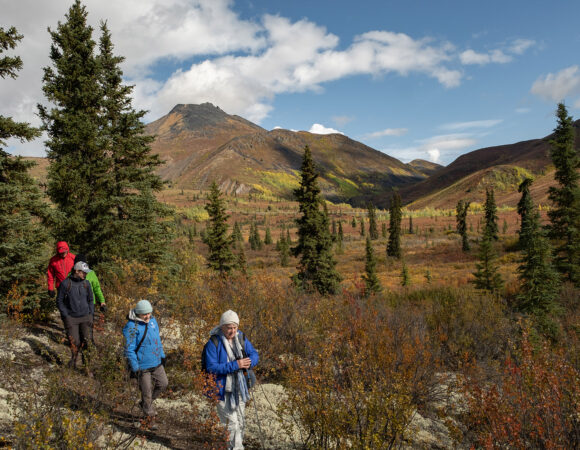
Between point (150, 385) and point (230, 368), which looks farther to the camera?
point (150, 385)

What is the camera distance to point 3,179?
286 inches

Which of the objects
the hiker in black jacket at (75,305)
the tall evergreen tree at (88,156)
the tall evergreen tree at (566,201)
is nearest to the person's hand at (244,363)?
the hiker in black jacket at (75,305)

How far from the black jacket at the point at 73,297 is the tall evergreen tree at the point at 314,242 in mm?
15710

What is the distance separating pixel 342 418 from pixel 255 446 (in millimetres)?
1568

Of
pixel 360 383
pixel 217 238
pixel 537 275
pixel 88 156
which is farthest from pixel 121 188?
pixel 537 275

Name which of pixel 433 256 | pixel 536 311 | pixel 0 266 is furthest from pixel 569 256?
pixel 433 256

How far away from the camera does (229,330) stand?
3617 millimetres

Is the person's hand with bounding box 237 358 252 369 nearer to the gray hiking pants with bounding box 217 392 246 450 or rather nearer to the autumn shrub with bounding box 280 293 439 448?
the gray hiking pants with bounding box 217 392 246 450

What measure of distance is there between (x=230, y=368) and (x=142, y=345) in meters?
1.48

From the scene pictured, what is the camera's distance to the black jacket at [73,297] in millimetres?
5355

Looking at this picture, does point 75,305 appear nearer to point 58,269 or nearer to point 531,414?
point 58,269

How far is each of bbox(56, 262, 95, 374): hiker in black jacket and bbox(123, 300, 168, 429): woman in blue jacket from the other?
180 centimetres

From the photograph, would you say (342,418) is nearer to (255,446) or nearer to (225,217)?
(255,446)

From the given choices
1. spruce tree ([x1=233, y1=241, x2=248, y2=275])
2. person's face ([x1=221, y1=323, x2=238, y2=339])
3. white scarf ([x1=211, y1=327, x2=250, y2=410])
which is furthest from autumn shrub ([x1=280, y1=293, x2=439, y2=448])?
spruce tree ([x1=233, y1=241, x2=248, y2=275])
